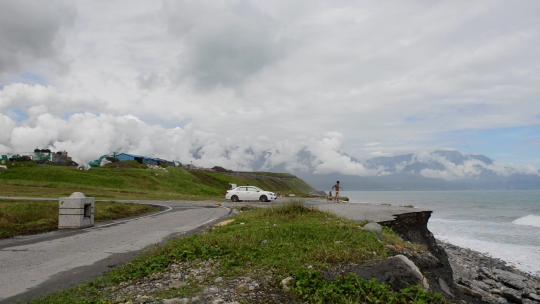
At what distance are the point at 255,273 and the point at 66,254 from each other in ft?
19.5

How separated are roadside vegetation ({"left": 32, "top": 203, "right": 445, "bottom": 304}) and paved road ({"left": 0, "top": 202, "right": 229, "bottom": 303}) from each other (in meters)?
0.85

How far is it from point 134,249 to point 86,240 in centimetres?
268

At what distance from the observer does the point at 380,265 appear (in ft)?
27.7

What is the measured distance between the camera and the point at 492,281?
65.7 feet

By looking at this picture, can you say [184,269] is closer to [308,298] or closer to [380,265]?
[308,298]

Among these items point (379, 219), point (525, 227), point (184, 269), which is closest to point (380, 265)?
point (184, 269)

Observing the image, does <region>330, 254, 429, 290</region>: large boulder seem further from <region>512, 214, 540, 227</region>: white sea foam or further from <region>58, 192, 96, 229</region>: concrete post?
<region>512, 214, 540, 227</region>: white sea foam

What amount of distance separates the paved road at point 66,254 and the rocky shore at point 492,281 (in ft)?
32.3

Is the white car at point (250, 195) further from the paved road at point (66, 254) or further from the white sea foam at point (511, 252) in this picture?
the paved road at point (66, 254)

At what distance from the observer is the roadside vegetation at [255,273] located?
22.9 ft

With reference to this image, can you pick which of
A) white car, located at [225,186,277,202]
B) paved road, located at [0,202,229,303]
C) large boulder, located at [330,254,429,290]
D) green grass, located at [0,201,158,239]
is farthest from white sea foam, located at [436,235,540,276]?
green grass, located at [0,201,158,239]

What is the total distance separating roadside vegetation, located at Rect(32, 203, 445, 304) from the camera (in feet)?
22.9

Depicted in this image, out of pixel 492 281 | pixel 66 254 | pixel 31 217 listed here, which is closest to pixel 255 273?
pixel 66 254

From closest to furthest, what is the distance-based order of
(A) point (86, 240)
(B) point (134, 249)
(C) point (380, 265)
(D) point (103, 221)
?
(C) point (380, 265), (B) point (134, 249), (A) point (86, 240), (D) point (103, 221)
